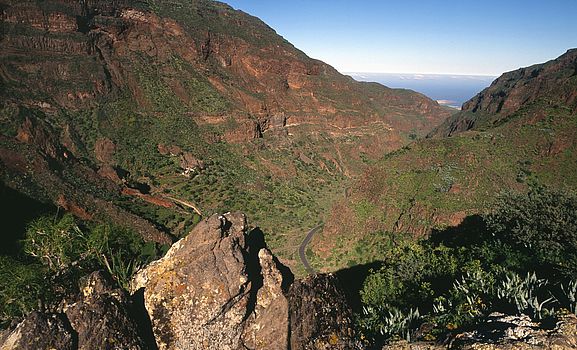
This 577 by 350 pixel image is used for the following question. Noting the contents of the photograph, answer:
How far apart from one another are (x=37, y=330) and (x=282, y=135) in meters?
81.1

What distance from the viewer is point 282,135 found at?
289ft

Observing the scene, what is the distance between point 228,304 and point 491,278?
9.05 m

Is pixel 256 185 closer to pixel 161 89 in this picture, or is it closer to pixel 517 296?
pixel 161 89

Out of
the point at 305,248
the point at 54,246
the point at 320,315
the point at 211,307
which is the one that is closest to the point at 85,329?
the point at 211,307

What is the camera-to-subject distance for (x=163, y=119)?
2874 inches

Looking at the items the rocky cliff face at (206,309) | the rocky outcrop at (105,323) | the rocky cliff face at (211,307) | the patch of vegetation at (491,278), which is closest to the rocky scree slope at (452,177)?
the patch of vegetation at (491,278)

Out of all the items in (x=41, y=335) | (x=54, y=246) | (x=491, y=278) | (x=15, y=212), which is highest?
(x=491, y=278)

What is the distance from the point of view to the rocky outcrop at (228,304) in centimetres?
1052

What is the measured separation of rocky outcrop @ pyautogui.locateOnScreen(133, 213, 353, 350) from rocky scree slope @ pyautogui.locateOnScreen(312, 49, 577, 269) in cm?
3250

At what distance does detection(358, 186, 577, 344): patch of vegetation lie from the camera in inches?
345

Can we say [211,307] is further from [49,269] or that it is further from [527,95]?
[527,95]

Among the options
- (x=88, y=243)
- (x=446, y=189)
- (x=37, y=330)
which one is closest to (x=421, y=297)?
(x=37, y=330)

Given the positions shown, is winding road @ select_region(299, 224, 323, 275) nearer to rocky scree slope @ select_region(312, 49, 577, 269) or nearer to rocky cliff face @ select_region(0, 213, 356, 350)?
rocky scree slope @ select_region(312, 49, 577, 269)

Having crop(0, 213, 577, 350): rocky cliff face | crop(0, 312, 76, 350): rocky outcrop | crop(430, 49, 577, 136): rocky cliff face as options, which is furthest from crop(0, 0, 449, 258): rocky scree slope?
crop(0, 312, 76, 350): rocky outcrop
